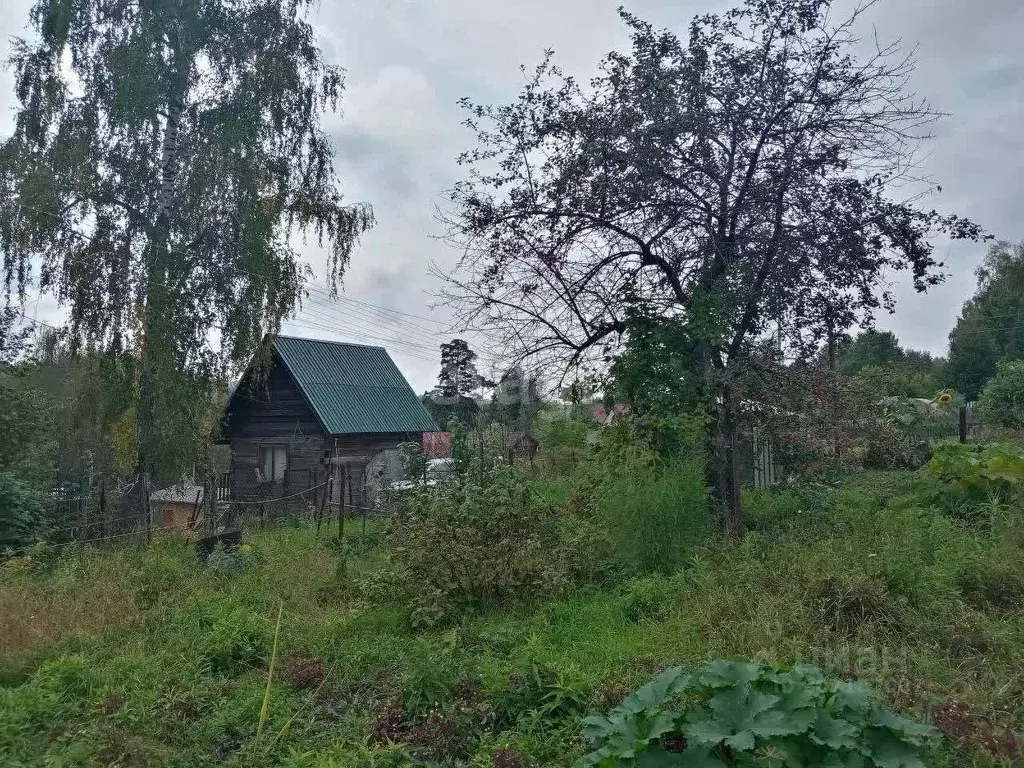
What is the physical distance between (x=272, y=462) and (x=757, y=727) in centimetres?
1648

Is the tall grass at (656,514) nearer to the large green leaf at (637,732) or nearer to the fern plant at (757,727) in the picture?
the fern plant at (757,727)

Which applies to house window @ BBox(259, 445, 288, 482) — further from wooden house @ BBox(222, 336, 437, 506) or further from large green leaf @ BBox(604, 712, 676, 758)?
large green leaf @ BBox(604, 712, 676, 758)

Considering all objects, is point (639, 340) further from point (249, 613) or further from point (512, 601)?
point (249, 613)

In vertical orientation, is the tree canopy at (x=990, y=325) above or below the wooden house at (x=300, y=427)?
above

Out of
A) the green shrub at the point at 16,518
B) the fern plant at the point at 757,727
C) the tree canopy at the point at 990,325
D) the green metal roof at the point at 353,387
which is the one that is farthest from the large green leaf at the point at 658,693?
the tree canopy at the point at 990,325

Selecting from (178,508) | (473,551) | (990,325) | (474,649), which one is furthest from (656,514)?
(990,325)

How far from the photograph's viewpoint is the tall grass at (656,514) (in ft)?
20.3

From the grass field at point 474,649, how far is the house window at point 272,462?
10.6 metres

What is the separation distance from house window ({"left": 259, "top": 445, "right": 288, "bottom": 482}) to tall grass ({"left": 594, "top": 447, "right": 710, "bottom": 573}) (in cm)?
1259

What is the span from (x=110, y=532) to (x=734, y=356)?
825 cm

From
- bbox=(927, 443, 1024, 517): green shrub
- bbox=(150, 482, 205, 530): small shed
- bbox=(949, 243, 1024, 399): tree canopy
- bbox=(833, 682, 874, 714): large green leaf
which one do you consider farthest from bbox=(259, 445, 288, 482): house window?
bbox=(949, 243, 1024, 399): tree canopy

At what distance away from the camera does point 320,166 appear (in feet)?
44.2

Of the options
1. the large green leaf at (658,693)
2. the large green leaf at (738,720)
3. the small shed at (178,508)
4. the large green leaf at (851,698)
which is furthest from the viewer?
the small shed at (178,508)

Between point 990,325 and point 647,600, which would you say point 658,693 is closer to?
point 647,600
